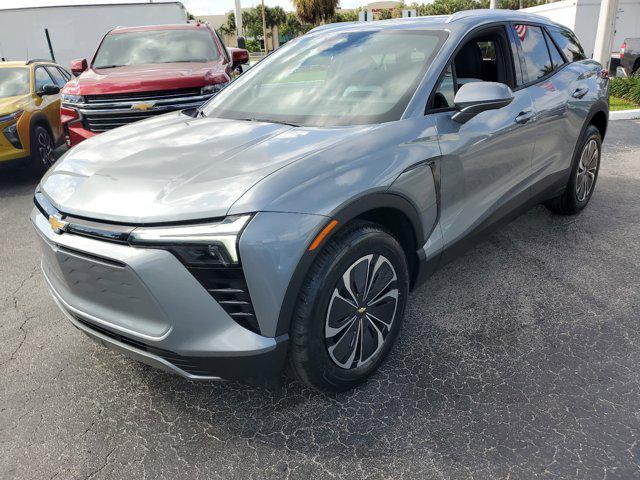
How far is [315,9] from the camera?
4372 centimetres

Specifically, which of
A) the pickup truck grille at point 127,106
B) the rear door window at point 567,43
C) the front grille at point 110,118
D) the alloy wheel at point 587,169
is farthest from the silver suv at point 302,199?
the front grille at point 110,118

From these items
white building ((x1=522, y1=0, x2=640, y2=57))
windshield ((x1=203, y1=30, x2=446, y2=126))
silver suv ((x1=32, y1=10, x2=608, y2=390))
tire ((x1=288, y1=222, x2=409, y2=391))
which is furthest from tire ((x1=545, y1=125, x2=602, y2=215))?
white building ((x1=522, y1=0, x2=640, y2=57))

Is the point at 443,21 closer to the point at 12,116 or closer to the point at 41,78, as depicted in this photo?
the point at 12,116

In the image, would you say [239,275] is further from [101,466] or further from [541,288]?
[541,288]

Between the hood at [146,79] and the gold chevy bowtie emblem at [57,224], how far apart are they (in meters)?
3.94

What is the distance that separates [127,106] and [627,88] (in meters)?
10.7

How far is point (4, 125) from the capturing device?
21.1 feet

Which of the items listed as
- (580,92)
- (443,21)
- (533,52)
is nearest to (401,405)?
(443,21)

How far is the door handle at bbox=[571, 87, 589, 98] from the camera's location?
4102 mm

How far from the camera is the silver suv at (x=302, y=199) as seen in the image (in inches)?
77.7

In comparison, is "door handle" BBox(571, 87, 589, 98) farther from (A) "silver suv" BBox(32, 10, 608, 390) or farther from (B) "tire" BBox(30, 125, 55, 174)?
(B) "tire" BBox(30, 125, 55, 174)

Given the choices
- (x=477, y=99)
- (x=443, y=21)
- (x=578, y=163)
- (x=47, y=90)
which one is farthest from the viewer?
(x=47, y=90)

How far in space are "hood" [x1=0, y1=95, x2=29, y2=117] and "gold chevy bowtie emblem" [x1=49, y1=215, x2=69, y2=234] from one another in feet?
17.0

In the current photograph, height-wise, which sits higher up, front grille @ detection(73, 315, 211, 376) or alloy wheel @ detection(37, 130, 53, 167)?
front grille @ detection(73, 315, 211, 376)
